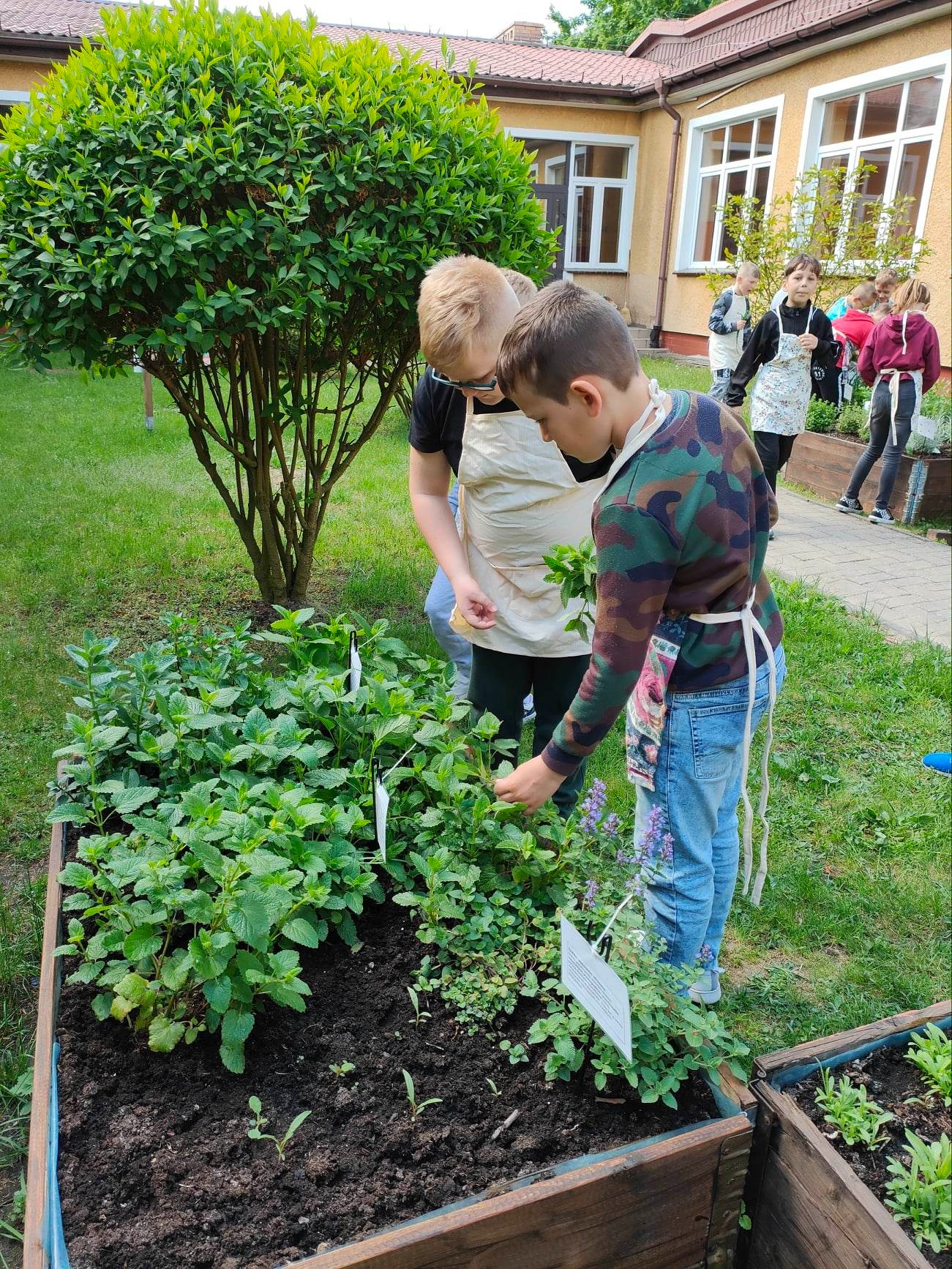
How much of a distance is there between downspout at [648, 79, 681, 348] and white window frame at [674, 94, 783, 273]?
0.23 metres

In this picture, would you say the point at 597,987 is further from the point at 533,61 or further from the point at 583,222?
the point at 533,61

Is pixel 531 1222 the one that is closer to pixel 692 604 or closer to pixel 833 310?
pixel 692 604

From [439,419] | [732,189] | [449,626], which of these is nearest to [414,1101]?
[439,419]

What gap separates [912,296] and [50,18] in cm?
1667

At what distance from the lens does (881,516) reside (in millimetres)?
7605

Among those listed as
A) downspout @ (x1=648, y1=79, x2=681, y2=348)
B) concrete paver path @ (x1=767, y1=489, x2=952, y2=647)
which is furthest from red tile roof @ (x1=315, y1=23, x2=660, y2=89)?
concrete paver path @ (x1=767, y1=489, x2=952, y2=647)

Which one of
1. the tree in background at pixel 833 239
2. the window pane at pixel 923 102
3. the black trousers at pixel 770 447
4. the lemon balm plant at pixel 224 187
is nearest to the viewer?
the lemon balm plant at pixel 224 187

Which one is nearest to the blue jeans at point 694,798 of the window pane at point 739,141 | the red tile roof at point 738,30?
the red tile roof at point 738,30

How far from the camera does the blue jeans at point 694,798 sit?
6.35 feet

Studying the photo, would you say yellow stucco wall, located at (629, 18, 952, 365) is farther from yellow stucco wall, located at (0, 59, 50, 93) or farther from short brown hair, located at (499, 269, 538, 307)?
yellow stucco wall, located at (0, 59, 50, 93)

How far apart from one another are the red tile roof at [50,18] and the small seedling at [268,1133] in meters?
17.1

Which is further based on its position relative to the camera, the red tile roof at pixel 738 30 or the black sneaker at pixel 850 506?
the red tile roof at pixel 738 30

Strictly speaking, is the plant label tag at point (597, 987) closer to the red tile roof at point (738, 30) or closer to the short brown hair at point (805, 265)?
the short brown hair at point (805, 265)

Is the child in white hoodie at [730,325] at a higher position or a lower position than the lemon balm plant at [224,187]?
lower
